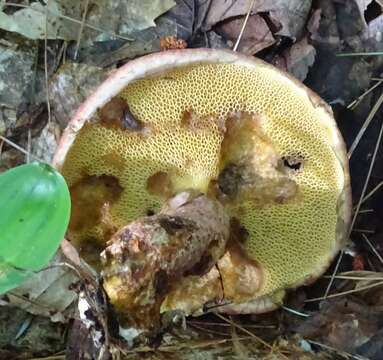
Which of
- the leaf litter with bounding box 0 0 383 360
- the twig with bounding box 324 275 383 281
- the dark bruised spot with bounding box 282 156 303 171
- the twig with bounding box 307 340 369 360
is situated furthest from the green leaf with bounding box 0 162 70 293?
the twig with bounding box 324 275 383 281

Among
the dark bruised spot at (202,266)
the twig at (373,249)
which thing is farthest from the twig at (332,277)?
the dark bruised spot at (202,266)

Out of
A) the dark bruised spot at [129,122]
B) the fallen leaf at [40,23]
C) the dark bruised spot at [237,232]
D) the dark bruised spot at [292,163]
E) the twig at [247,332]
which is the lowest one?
the twig at [247,332]

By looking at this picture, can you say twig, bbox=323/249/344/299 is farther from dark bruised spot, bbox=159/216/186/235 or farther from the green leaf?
the green leaf

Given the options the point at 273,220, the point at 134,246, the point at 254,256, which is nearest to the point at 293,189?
the point at 273,220

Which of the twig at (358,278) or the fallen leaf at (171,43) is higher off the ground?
the fallen leaf at (171,43)

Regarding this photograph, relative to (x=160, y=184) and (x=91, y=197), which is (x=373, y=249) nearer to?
(x=160, y=184)

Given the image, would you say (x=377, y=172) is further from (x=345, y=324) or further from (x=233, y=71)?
(x=233, y=71)

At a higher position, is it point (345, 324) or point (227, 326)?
point (345, 324)

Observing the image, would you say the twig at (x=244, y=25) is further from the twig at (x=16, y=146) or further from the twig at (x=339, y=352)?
the twig at (x=339, y=352)
